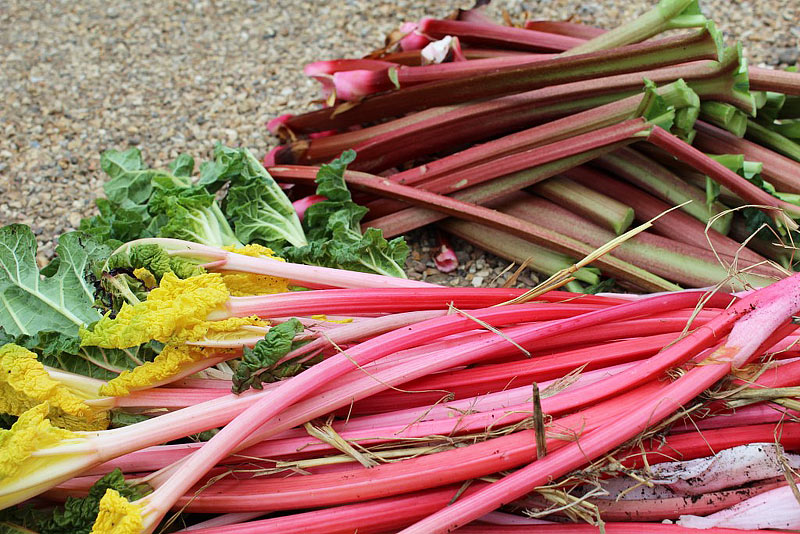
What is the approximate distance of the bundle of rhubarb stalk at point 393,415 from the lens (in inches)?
67.6

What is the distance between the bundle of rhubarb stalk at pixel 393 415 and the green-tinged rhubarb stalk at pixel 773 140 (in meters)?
1.37

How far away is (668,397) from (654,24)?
2047 millimetres

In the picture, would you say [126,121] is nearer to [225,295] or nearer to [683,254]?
[225,295]

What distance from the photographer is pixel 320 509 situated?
6.01ft

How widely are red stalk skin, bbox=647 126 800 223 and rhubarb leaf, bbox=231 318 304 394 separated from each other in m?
1.71

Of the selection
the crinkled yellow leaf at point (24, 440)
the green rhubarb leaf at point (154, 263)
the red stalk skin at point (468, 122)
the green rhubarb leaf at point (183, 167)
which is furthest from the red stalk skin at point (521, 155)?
the crinkled yellow leaf at point (24, 440)

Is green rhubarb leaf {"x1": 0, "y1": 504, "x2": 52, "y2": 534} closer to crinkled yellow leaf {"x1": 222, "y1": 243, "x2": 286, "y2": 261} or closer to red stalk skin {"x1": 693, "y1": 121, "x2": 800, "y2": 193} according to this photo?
crinkled yellow leaf {"x1": 222, "y1": 243, "x2": 286, "y2": 261}

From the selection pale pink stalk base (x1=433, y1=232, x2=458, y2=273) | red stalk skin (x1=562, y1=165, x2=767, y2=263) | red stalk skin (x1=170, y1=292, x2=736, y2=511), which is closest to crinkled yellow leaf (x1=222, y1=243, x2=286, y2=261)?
red stalk skin (x1=170, y1=292, x2=736, y2=511)

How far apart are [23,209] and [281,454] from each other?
2.49m

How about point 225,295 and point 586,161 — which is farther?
point 586,161

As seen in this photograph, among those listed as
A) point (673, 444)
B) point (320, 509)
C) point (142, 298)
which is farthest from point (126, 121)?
point (673, 444)

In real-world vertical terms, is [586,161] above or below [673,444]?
above

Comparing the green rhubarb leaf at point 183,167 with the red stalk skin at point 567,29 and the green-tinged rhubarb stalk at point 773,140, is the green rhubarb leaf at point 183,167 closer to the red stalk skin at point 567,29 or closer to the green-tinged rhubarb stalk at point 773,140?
the red stalk skin at point 567,29

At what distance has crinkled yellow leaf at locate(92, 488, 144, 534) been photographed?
1601 mm
